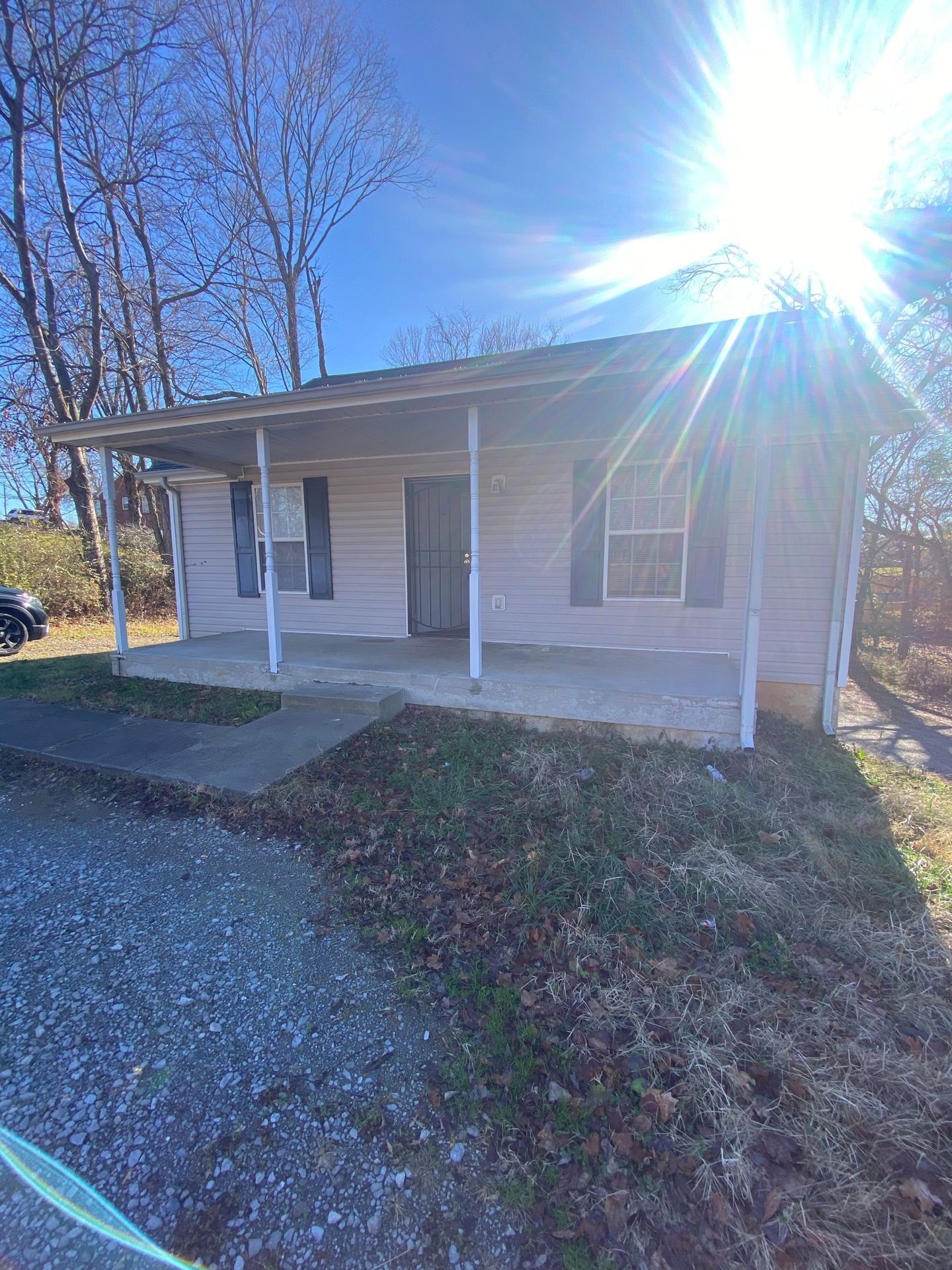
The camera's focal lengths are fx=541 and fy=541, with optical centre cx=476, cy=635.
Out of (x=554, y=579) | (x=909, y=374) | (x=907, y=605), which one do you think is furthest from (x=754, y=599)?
(x=907, y=605)

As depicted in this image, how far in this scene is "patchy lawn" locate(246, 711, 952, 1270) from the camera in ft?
4.41

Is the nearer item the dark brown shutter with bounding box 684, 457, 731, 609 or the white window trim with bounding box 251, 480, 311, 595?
the dark brown shutter with bounding box 684, 457, 731, 609

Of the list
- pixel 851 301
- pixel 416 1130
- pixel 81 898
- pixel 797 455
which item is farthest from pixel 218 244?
pixel 416 1130

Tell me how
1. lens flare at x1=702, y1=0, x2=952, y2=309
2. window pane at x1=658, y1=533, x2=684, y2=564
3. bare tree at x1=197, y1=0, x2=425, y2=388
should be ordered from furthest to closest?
1. bare tree at x1=197, y1=0, x2=425, y2=388
2. lens flare at x1=702, y1=0, x2=952, y2=309
3. window pane at x1=658, y1=533, x2=684, y2=564

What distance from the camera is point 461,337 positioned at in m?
17.0

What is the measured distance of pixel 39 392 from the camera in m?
12.3

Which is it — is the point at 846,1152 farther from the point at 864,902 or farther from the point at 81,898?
the point at 81,898

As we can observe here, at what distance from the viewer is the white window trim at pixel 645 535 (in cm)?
540

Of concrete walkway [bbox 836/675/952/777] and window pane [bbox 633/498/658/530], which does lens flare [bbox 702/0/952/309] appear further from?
concrete walkway [bbox 836/675/952/777]

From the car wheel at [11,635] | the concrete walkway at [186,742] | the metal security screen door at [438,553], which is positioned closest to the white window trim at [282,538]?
the metal security screen door at [438,553]

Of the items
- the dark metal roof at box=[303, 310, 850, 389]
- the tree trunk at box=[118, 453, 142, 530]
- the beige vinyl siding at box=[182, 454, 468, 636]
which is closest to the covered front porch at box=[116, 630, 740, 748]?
the beige vinyl siding at box=[182, 454, 468, 636]

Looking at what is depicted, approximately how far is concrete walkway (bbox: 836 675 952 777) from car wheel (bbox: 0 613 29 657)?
1099 centimetres

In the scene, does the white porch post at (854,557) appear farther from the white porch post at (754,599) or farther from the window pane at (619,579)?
the window pane at (619,579)

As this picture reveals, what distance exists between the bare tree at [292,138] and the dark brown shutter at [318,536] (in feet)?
32.1
